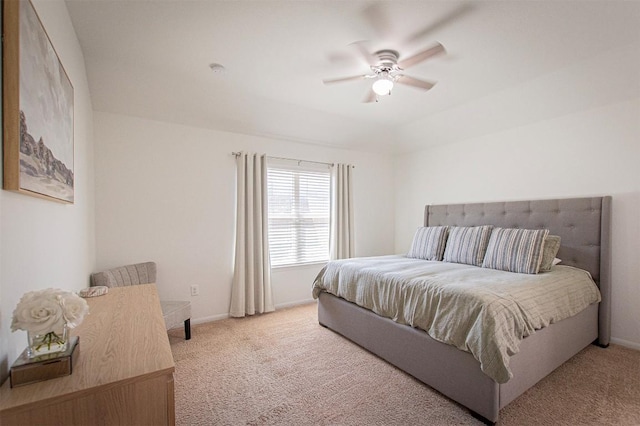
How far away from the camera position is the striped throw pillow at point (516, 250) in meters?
2.72

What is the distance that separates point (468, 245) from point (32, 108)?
11.8ft

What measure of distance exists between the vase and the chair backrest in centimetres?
183

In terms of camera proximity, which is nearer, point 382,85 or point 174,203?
point 382,85

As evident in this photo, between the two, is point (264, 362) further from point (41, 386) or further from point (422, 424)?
point (41, 386)

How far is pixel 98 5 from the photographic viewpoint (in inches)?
73.4

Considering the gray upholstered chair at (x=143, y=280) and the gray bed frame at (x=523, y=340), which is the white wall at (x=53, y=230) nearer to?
the gray upholstered chair at (x=143, y=280)

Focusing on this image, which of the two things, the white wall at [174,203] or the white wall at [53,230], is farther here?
the white wall at [174,203]

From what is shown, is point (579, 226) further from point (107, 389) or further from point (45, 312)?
point (45, 312)

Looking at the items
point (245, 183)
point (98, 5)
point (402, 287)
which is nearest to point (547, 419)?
point (402, 287)

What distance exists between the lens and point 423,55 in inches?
78.7

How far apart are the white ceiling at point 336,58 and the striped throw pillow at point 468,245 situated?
4.49 feet

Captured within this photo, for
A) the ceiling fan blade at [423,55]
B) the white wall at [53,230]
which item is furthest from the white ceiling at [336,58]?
the white wall at [53,230]

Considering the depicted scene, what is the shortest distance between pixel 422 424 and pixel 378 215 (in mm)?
3480

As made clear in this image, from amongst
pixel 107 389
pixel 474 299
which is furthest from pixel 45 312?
pixel 474 299
